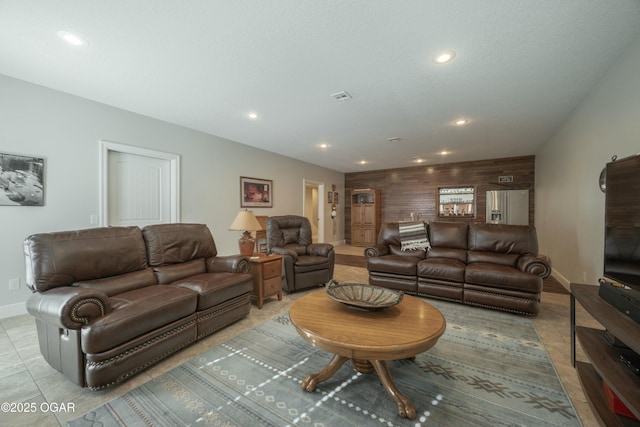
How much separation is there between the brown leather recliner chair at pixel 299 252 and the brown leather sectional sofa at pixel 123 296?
85cm

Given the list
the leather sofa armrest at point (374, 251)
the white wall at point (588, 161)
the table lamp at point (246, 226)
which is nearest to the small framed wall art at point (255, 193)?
the table lamp at point (246, 226)

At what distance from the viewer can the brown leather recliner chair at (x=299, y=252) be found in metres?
3.43

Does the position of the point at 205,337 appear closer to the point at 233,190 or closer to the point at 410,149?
the point at 233,190

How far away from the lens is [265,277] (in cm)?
296

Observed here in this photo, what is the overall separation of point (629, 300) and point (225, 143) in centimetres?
509

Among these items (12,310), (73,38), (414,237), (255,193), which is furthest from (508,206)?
(12,310)

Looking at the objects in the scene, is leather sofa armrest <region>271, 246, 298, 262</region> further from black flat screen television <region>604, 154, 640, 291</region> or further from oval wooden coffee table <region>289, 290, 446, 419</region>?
black flat screen television <region>604, 154, 640, 291</region>

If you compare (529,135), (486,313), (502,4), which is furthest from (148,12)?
(529,135)

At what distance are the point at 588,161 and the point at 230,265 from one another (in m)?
4.39

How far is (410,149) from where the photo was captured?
209 inches

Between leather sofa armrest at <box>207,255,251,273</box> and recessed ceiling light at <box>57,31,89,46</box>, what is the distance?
2.24m

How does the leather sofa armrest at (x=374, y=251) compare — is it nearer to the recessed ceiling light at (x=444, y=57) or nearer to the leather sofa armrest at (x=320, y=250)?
the leather sofa armrest at (x=320, y=250)

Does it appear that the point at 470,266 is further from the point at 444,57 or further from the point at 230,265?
the point at 230,265

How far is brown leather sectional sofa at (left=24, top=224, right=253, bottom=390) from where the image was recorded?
152cm
